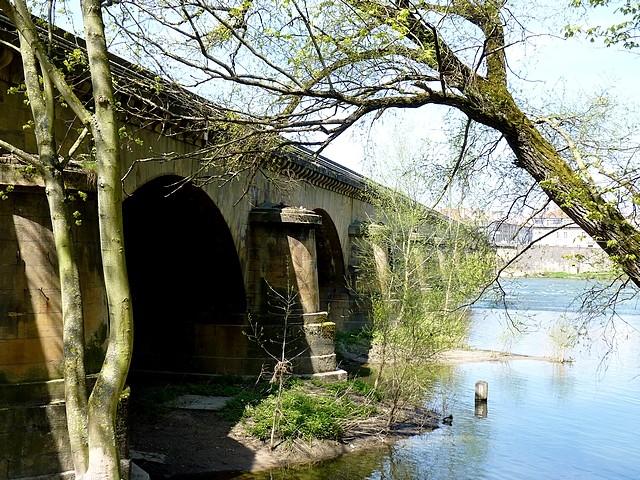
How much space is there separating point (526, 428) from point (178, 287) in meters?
8.04

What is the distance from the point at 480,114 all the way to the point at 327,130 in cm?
134

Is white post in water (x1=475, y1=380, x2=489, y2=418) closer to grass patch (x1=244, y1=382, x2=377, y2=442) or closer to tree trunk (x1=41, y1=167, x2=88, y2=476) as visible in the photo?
grass patch (x1=244, y1=382, x2=377, y2=442)

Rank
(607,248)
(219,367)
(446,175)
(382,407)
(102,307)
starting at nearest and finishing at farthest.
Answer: (607,248)
(446,175)
(102,307)
(382,407)
(219,367)

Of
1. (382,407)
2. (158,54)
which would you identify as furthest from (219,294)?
(158,54)

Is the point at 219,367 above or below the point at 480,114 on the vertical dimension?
below

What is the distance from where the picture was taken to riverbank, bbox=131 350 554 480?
38.2ft

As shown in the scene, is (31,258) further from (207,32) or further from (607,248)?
(607,248)

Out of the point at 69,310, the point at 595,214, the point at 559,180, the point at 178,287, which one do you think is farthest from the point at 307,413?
the point at 595,214

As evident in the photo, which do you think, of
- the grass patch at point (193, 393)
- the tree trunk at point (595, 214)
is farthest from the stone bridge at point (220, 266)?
the tree trunk at point (595, 214)

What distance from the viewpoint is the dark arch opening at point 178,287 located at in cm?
1659

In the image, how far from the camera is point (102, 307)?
912 cm

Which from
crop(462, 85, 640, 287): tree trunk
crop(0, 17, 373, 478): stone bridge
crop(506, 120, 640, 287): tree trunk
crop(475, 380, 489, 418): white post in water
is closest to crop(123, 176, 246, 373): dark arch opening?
crop(0, 17, 373, 478): stone bridge

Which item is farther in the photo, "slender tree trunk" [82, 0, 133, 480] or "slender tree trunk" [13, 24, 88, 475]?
"slender tree trunk" [13, 24, 88, 475]

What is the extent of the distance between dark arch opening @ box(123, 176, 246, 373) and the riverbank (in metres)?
3.06
